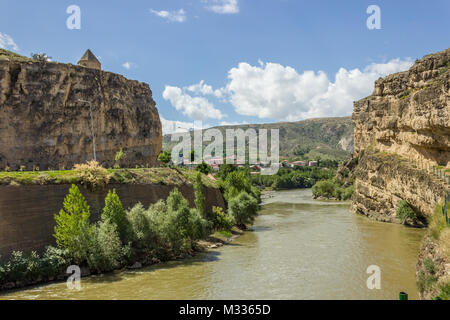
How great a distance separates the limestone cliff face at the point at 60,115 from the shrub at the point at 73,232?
53.8ft

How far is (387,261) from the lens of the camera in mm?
24734

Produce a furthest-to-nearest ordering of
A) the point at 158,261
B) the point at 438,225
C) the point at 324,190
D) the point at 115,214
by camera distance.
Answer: the point at 324,190, the point at 158,261, the point at 115,214, the point at 438,225

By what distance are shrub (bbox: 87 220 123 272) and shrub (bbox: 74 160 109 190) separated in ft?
12.7

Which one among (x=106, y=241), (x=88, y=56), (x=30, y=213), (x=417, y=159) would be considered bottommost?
(x=106, y=241)

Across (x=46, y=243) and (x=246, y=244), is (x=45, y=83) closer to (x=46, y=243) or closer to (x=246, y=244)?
(x=46, y=243)

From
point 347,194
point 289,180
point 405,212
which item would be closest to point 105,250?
point 405,212

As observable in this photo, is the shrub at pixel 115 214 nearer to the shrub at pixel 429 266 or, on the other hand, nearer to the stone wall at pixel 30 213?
the stone wall at pixel 30 213

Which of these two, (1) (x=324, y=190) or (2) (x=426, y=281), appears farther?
(1) (x=324, y=190)

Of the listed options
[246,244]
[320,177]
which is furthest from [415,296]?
[320,177]

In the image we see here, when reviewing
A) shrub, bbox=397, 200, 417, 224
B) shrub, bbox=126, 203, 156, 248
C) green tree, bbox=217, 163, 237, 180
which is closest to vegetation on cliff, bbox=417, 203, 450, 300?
shrub, bbox=126, 203, 156, 248

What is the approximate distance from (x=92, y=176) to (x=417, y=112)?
28919 millimetres

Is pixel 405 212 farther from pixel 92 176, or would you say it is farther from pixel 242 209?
pixel 92 176

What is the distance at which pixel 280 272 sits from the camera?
2241 cm
